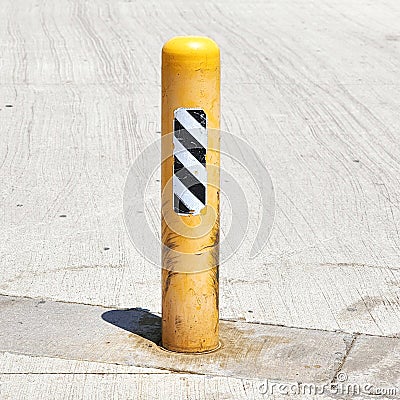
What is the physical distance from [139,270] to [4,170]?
2.15m

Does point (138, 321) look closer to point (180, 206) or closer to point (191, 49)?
point (180, 206)

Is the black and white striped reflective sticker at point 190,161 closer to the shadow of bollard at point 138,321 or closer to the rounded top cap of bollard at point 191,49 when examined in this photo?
the rounded top cap of bollard at point 191,49

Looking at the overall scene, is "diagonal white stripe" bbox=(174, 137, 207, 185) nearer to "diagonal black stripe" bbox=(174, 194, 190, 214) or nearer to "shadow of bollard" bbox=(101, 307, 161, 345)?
"diagonal black stripe" bbox=(174, 194, 190, 214)

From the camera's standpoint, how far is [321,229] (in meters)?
6.12

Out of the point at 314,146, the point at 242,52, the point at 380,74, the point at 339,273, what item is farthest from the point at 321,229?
the point at 242,52

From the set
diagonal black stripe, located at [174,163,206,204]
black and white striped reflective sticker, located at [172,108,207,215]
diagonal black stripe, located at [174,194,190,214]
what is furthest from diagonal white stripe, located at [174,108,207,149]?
diagonal black stripe, located at [174,194,190,214]

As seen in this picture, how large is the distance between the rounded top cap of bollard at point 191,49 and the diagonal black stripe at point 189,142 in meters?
0.29

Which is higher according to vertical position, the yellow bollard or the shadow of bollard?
the yellow bollard

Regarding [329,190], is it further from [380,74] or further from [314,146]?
[380,74]

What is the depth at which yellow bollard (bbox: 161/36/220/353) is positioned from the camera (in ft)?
13.4

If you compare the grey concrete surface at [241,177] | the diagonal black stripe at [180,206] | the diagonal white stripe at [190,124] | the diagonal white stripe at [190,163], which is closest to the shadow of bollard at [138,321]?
the grey concrete surface at [241,177]

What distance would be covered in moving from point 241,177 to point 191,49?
124 inches

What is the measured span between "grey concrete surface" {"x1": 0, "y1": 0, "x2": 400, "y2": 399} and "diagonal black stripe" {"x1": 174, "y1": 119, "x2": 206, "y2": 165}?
98 centimetres

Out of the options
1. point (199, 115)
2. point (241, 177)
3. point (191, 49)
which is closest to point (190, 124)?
point (199, 115)
